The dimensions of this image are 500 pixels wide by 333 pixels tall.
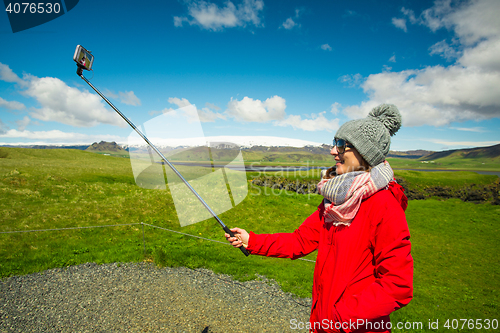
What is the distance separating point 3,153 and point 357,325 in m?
54.0

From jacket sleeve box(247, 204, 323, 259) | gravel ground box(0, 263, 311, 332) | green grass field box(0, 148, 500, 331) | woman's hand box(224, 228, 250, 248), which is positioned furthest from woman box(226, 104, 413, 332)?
green grass field box(0, 148, 500, 331)

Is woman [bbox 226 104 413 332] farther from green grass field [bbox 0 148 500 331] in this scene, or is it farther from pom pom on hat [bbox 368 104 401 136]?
green grass field [bbox 0 148 500 331]

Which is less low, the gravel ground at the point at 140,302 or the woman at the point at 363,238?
the woman at the point at 363,238

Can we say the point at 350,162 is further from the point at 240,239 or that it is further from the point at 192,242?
the point at 192,242

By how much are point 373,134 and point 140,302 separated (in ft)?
23.8

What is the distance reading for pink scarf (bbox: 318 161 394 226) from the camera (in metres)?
2.03

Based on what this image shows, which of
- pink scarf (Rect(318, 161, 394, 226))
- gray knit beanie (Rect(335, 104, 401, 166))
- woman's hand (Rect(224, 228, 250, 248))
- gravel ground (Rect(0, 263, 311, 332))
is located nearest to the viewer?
pink scarf (Rect(318, 161, 394, 226))

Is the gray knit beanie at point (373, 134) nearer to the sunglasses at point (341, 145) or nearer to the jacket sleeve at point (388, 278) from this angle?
the sunglasses at point (341, 145)

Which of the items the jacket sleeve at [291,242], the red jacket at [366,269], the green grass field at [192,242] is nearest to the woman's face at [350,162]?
the red jacket at [366,269]

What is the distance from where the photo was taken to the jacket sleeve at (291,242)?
2797 millimetres

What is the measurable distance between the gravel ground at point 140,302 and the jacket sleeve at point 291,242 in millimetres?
4030

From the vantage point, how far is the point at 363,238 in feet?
6.88

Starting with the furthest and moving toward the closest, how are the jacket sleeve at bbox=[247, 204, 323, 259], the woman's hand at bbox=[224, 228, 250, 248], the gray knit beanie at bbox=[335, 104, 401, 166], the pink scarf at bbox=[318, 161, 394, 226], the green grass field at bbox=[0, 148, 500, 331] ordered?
the green grass field at bbox=[0, 148, 500, 331] < the woman's hand at bbox=[224, 228, 250, 248] < the jacket sleeve at bbox=[247, 204, 323, 259] < the gray knit beanie at bbox=[335, 104, 401, 166] < the pink scarf at bbox=[318, 161, 394, 226]

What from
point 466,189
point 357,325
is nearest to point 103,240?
point 357,325
